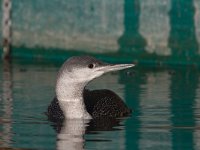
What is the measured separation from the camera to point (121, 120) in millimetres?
17094

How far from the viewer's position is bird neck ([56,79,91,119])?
1680 centimetres

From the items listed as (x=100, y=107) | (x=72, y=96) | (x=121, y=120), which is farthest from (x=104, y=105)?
(x=72, y=96)

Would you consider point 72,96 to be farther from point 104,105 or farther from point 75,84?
point 104,105

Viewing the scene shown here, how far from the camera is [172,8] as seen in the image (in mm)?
27734

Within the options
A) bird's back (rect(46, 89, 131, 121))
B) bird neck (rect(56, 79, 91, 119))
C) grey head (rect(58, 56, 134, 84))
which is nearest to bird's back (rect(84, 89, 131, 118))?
bird's back (rect(46, 89, 131, 121))

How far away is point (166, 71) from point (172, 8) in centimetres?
242

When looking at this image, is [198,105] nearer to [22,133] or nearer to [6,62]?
[22,133]

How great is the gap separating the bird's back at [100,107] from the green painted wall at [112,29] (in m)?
9.44

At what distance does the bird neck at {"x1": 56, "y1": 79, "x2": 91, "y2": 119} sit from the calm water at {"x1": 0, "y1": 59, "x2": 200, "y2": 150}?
0.22 meters

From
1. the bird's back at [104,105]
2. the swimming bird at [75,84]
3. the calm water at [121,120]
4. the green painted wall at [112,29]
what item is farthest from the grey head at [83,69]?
the green painted wall at [112,29]

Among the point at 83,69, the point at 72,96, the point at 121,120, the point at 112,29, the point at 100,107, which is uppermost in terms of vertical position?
the point at 83,69

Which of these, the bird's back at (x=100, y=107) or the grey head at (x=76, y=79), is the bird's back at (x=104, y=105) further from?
the grey head at (x=76, y=79)

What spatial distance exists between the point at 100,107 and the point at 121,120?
0.51 m

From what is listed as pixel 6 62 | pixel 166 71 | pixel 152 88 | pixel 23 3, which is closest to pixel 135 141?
pixel 152 88
